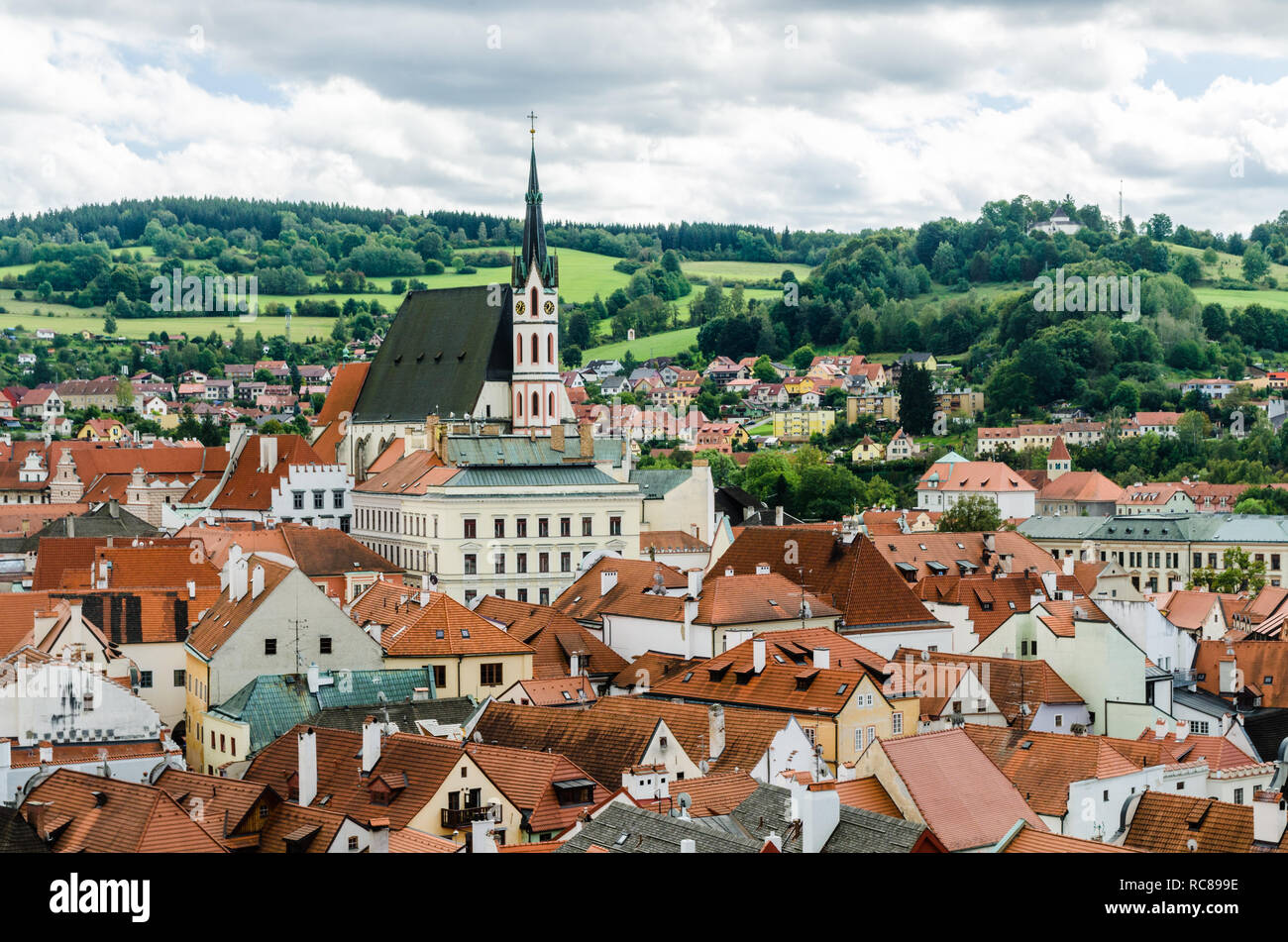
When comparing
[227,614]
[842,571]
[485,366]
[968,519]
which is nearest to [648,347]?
[968,519]

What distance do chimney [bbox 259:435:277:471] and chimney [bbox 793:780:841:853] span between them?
199 feet

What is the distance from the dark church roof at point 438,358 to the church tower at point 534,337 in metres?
1.17

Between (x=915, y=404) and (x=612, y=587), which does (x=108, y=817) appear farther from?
(x=915, y=404)

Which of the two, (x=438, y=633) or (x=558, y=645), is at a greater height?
(x=438, y=633)

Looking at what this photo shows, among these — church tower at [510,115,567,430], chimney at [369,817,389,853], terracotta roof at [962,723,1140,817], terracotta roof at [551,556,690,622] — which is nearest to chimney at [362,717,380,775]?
chimney at [369,817,389,853]

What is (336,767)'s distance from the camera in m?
27.3

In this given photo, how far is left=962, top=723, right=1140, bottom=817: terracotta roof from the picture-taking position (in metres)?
30.2

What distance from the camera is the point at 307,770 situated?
2661 centimetres

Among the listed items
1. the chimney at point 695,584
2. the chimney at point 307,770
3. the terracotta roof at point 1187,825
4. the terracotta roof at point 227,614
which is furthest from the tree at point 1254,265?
the chimney at point 307,770

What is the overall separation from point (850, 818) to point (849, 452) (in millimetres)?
114995

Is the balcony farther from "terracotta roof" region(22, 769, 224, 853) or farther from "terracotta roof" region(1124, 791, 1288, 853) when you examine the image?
"terracotta roof" region(1124, 791, 1288, 853)

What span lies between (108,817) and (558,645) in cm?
2279
